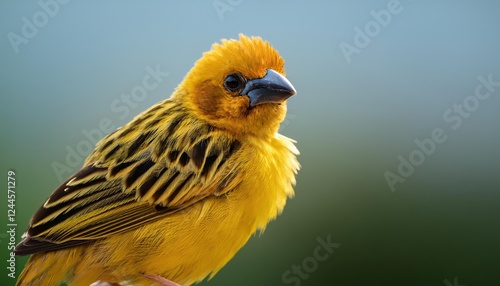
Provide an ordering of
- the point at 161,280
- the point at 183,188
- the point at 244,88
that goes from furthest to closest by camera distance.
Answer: the point at 244,88 < the point at 183,188 < the point at 161,280

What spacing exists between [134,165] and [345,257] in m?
1.81

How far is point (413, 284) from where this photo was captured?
4.29 m

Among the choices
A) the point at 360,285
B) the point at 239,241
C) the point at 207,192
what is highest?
the point at 207,192

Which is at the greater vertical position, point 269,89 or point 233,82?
point 233,82

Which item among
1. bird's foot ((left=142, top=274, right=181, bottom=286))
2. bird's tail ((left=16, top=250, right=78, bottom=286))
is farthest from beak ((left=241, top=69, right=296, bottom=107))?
bird's tail ((left=16, top=250, right=78, bottom=286))

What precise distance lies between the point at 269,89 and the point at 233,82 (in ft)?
0.69

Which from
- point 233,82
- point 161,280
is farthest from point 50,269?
point 233,82

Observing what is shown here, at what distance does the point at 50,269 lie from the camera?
2.95 metres

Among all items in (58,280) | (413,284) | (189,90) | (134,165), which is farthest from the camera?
(413,284)

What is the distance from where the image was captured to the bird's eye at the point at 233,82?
129 inches

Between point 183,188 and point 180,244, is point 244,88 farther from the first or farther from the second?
point 180,244

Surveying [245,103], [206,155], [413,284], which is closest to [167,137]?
[206,155]

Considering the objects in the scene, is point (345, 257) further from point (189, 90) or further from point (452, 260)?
point (189, 90)

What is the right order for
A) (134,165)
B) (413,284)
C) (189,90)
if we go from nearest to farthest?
(134,165)
(189,90)
(413,284)
